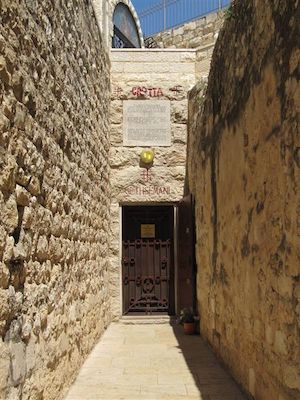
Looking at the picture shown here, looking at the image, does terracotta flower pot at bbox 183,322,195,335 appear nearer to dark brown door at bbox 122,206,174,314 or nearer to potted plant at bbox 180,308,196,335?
potted plant at bbox 180,308,196,335

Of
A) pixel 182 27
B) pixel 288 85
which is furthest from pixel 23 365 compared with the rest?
pixel 182 27

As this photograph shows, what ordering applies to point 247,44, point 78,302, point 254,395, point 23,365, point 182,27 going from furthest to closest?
point 182,27, point 78,302, point 247,44, point 254,395, point 23,365

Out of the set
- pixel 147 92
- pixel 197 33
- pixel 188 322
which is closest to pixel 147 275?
pixel 188 322

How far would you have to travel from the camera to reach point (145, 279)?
7.56 metres

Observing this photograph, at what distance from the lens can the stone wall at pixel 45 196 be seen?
228 cm

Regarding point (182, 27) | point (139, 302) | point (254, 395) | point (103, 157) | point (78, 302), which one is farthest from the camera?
point (182, 27)

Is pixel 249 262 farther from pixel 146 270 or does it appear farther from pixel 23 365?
pixel 146 270

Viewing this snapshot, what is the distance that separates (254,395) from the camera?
3.24m

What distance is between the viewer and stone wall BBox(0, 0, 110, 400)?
2.28 metres

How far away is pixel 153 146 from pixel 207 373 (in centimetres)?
419

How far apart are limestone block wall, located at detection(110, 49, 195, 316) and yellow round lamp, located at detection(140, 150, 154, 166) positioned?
3.3 inches

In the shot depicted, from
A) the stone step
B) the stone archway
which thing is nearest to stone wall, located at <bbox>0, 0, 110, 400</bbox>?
the stone step

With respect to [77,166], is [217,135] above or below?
above

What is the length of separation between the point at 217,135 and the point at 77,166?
4.72 ft
